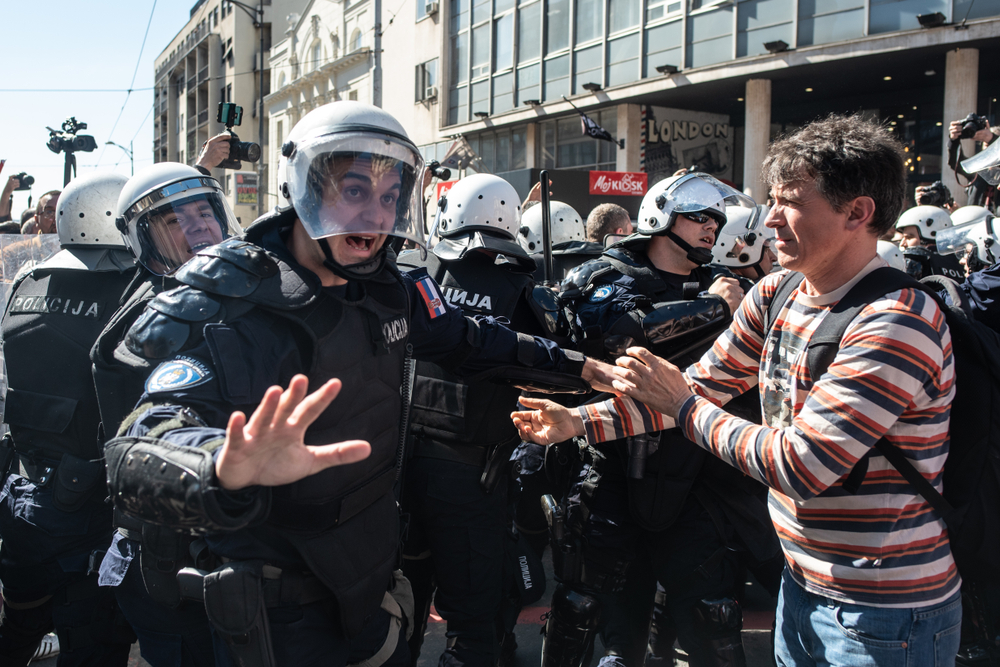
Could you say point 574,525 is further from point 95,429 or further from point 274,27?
point 274,27

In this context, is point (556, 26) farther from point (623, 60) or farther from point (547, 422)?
point (547, 422)

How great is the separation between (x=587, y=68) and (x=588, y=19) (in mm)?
1241

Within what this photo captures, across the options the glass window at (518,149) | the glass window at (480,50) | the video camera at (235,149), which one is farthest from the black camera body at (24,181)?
the glass window at (480,50)

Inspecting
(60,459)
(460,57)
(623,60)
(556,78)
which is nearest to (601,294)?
(60,459)

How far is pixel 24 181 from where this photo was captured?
830 cm

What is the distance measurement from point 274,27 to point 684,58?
3377 centimetres

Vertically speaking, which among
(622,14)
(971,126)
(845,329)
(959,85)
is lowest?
(845,329)

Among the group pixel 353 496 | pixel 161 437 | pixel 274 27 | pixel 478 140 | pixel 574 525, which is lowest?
pixel 574 525

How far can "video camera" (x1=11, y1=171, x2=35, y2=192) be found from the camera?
7.75 m

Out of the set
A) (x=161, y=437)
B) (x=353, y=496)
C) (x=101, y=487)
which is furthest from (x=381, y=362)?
(x=101, y=487)

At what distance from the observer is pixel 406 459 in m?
3.00

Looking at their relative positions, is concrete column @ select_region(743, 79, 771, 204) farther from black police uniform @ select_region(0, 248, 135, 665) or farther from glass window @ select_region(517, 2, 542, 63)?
black police uniform @ select_region(0, 248, 135, 665)

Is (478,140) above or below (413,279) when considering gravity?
above

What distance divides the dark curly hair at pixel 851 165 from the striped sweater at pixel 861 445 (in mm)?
162
